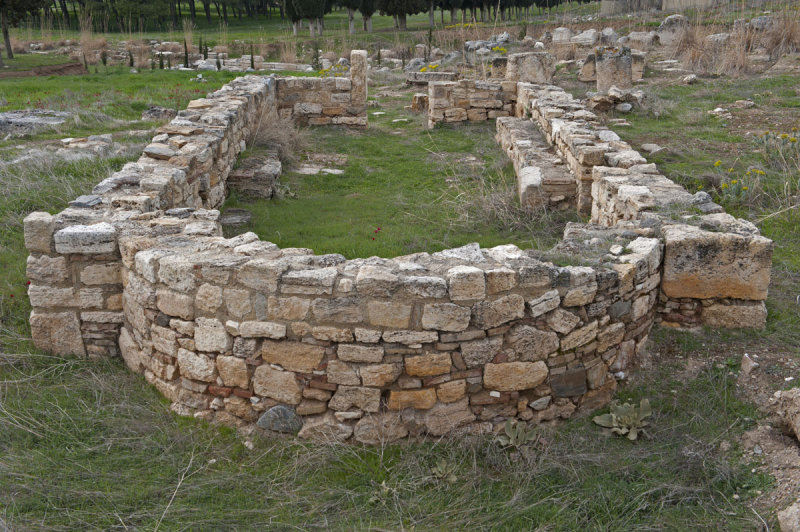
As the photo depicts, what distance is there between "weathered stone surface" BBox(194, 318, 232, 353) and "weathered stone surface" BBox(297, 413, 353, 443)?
2.31 feet

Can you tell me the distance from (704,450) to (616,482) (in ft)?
1.94

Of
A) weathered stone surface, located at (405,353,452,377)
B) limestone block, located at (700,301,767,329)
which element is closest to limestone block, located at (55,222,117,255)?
weathered stone surface, located at (405,353,452,377)

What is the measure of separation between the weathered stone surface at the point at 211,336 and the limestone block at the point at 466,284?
55.8 inches

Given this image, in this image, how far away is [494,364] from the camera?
13.7 ft

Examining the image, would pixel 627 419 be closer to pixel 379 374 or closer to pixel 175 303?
pixel 379 374

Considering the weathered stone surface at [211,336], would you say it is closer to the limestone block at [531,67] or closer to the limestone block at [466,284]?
the limestone block at [466,284]

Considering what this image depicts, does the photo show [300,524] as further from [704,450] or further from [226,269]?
[704,450]

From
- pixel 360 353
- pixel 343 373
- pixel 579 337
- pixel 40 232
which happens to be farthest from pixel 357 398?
pixel 40 232

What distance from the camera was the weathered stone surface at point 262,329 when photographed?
4.11 metres

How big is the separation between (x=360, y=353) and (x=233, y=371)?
0.84 m

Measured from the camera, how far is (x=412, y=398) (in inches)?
163

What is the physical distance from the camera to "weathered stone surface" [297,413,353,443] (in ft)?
13.7

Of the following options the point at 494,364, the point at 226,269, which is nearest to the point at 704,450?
the point at 494,364

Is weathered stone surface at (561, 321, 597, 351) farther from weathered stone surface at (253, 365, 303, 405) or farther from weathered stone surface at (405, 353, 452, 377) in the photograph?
weathered stone surface at (253, 365, 303, 405)
